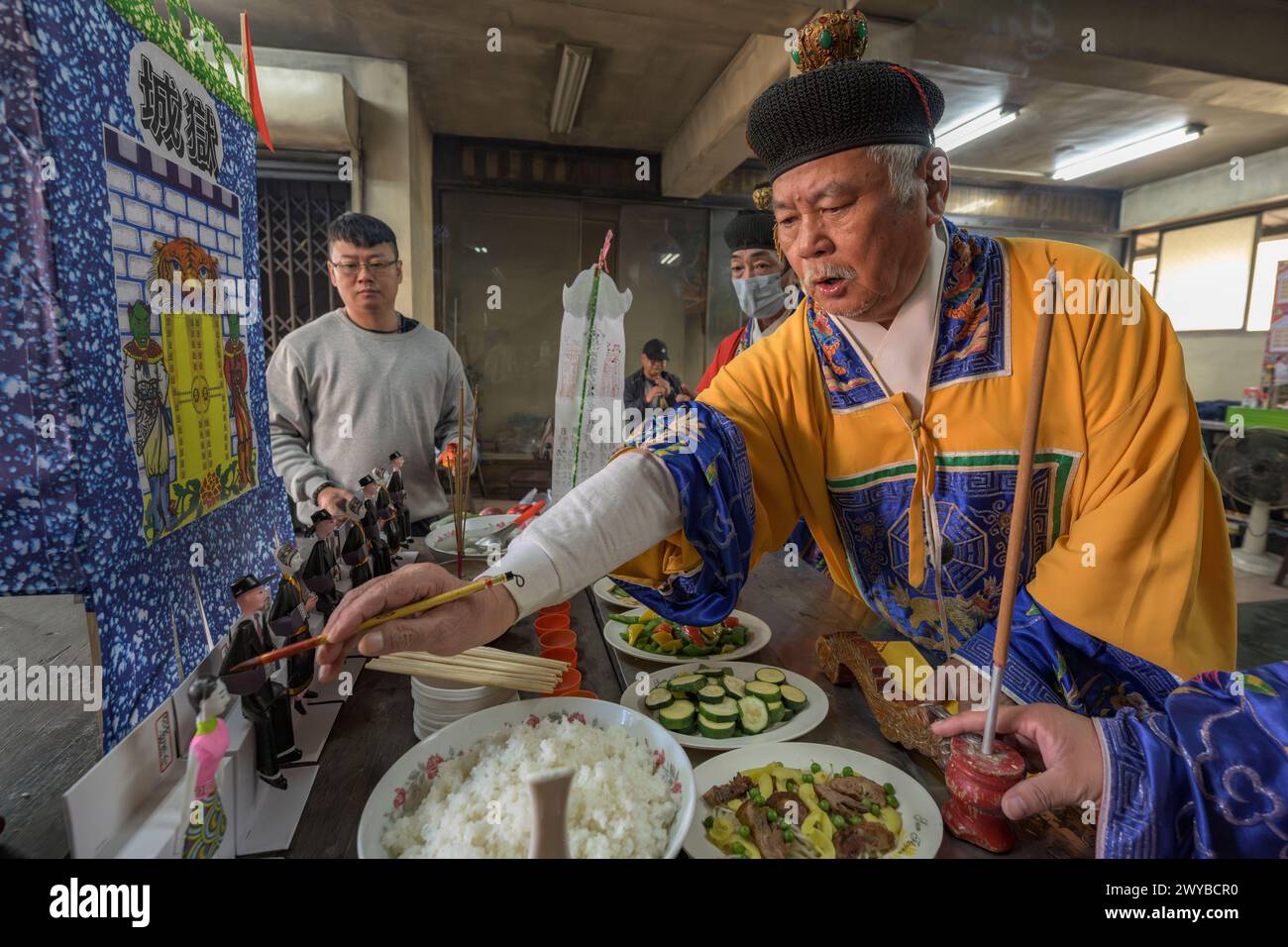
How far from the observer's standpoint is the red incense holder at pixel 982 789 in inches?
37.9

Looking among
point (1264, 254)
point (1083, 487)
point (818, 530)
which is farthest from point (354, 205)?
point (1264, 254)

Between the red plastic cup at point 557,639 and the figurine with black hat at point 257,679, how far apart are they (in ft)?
2.04

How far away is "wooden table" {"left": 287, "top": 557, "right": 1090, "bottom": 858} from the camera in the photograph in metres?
1.03

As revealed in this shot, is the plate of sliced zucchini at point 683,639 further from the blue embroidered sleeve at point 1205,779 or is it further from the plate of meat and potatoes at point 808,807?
the blue embroidered sleeve at point 1205,779

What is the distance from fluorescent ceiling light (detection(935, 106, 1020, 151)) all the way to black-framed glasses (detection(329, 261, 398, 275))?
590cm

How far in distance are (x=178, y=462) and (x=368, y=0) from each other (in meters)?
5.25

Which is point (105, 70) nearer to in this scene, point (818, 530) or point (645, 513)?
point (645, 513)

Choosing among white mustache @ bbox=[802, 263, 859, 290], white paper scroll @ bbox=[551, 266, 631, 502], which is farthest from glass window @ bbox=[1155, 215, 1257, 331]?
white mustache @ bbox=[802, 263, 859, 290]

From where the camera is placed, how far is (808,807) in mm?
1119

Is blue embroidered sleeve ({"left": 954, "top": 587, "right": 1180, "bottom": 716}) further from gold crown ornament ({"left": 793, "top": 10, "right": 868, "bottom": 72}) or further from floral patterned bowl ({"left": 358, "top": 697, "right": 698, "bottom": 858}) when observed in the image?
gold crown ornament ({"left": 793, "top": 10, "right": 868, "bottom": 72})

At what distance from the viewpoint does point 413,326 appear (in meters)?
3.70

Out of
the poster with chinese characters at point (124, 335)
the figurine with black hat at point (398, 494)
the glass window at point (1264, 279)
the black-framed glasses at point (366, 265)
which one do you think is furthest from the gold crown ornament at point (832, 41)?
the glass window at point (1264, 279)

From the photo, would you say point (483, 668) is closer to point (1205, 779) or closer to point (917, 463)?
point (917, 463)

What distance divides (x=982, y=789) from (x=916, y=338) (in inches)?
39.1
